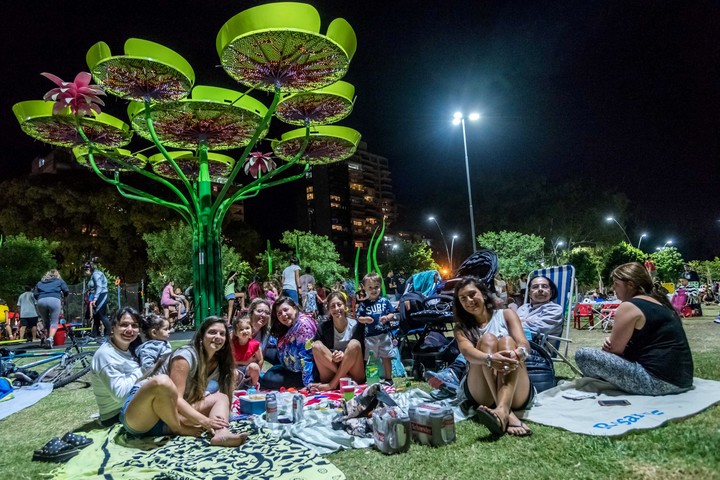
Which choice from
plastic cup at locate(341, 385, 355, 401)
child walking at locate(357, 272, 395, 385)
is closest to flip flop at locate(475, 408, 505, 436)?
plastic cup at locate(341, 385, 355, 401)

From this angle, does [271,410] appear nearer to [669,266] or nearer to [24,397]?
[24,397]

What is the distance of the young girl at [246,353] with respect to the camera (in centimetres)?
587

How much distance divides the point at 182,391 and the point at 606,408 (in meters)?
3.88

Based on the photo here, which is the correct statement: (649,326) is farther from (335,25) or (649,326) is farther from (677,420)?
(335,25)

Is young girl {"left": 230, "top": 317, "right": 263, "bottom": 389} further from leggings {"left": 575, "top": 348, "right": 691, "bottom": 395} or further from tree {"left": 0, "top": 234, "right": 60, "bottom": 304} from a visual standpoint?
tree {"left": 0, "top": 234, "right": 60, "bottom": 304}

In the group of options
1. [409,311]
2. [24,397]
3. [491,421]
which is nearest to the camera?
[491,421]

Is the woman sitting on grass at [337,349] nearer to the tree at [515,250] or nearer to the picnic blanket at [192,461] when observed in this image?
the picnic blanket at [192,461]

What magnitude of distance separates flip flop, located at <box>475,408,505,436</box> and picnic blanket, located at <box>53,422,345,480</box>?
4.16 feet

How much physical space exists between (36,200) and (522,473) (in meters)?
33.2

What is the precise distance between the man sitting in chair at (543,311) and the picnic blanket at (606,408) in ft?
2.83

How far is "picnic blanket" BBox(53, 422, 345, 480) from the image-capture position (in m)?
3.12

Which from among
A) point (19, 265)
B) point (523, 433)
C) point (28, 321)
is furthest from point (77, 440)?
point (19, 265)

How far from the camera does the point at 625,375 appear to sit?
418 centimetres

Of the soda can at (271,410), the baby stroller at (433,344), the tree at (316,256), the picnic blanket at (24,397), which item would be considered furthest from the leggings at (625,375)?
the tree at (316,256)
